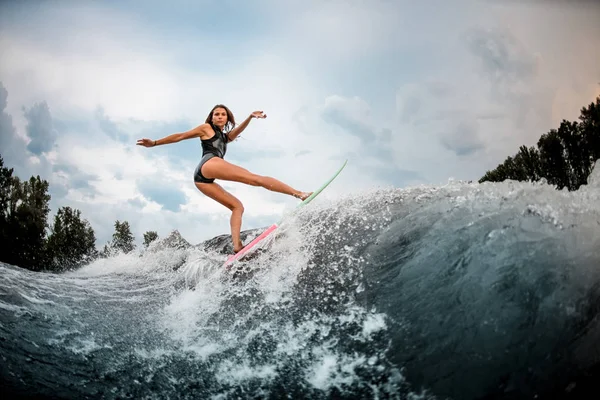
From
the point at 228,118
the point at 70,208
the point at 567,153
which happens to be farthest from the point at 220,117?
the point at 70,208

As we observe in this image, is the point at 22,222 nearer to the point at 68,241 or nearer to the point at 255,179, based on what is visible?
the point at 68,241

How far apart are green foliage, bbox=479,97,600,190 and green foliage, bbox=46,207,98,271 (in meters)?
28.7

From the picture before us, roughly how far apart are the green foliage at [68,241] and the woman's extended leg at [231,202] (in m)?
23.9

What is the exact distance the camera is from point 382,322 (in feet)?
8.36

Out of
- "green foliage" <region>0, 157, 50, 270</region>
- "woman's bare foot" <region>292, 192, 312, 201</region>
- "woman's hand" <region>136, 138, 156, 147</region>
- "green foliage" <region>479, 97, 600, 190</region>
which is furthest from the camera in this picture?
"green foliage" <region>0, 157, 50, 270</region>

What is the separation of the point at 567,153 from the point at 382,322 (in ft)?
70.4

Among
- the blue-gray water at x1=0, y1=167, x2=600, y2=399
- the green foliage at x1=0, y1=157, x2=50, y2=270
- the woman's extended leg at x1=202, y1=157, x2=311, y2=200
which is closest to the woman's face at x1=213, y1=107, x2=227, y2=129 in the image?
the woman's extended leg at x1=202, y1=157, x2=311, y2=200

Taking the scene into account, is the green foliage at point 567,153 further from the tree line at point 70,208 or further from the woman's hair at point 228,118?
the woman's hair at point 228,118

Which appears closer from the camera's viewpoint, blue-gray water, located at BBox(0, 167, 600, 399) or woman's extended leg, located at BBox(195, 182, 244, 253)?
blue-gray water, located at BBox(0, 167, 600, 399)

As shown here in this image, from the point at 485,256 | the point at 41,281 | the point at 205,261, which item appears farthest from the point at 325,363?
the point at 41,281

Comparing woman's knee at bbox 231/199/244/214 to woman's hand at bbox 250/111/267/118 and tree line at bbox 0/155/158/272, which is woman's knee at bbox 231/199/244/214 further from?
tree line at bbox 0/155/158/272

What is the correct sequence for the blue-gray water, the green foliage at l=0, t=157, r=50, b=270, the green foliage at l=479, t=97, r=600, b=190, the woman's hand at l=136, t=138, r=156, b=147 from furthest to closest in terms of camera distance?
the green foliage at l=0, t=157, r=50, b=270 → the green foliage at l=479, t=97, r=600, b=190 → the woman's hand at l=136, t=138, r=156, b=147 → the blue-gray water

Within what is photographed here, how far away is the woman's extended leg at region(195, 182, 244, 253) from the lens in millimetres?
4734

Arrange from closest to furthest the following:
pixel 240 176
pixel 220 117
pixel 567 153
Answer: pixel 240 176, pixel 220 117, pixel 567 153
